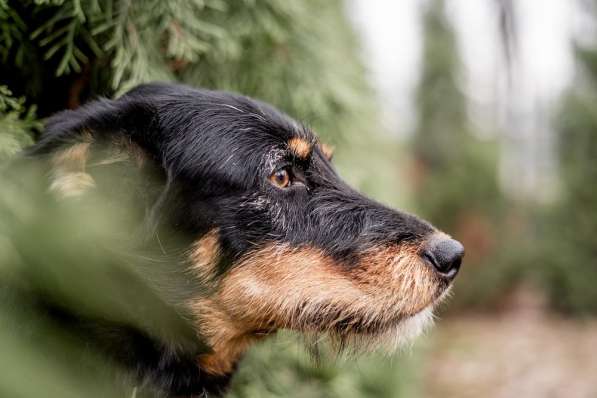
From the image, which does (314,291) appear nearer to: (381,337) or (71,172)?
(381,337)

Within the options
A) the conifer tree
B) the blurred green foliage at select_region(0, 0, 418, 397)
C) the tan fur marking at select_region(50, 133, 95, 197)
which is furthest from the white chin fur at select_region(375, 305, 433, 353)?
the conifer tree

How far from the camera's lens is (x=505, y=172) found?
52.2 feet

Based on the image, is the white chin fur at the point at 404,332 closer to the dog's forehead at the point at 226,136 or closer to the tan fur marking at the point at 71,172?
the dog's forehead at the point at 226,136

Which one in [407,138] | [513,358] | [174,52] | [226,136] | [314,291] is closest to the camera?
[314,291]

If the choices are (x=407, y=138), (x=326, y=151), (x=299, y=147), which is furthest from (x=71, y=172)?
(x=407, y=138)

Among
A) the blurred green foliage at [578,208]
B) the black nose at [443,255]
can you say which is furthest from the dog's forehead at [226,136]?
the blurred green foliage at [578,208]

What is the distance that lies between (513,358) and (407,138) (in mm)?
10129

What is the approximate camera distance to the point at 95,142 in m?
2.55

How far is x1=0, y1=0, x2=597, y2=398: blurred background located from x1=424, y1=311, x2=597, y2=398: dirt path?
0.05 metres

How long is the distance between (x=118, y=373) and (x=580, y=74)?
548 inches

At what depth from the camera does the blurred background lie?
3.04 metres

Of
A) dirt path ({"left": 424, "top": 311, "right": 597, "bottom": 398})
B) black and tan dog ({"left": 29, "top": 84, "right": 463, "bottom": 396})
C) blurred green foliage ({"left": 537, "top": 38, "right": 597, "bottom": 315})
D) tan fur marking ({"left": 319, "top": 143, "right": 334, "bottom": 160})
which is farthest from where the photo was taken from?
blurred green foliage ({"left": 537, "top": 38, "right": 597, "bottom": 315})

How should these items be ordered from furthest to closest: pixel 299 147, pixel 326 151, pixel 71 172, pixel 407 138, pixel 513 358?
pixel 407 138 < pixel 513 358 < pixel 326 151 < pixel 299 147 < pixel 71 172

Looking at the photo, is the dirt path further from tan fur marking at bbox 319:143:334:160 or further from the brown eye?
the brown eye
